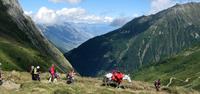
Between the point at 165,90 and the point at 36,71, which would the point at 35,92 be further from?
the point at 165,90

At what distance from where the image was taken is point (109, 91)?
5600 centimetres

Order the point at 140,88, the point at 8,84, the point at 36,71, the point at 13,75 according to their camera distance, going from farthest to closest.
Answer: the point at 140,88 < the point at 13,75 < the point at 36,71 < the point at 8,84

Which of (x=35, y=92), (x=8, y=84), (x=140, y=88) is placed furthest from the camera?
(x=140, y=88)

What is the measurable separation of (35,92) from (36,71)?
1119 centimetres

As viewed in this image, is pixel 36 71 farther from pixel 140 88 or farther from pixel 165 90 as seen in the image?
pixel 165 90

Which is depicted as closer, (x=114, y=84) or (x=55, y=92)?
(x=55, y=92)

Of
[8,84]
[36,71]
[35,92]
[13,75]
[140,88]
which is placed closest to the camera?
[35,92]

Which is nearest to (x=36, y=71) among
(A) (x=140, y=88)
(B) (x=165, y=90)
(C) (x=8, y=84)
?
(C) (x=8, y=84)

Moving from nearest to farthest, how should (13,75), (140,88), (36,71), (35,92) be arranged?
(35,92) < (36,71) < (13,75) < (140,88)

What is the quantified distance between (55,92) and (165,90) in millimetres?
30690

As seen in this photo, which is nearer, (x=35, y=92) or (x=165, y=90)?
(x=35, y=92)

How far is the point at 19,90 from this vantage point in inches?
1930

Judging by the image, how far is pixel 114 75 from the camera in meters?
60.9

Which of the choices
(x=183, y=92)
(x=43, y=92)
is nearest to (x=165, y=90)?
(x=183, y=92)
